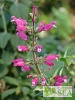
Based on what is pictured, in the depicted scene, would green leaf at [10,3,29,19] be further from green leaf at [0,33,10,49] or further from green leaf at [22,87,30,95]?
green leaf at [22,87,30,95]

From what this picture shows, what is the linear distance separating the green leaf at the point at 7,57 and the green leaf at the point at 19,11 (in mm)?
289

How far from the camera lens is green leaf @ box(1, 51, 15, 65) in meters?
2.16

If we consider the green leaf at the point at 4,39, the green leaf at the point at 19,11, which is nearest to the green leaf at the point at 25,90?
the green leaf at the point at 4,39

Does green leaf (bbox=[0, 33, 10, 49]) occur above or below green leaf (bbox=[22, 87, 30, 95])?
above

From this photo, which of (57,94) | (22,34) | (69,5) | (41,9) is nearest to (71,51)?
(57,94)

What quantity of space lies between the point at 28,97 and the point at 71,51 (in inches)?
18.2

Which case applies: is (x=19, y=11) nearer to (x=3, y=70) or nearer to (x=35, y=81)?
(x=3, y=70)

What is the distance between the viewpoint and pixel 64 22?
15.5ft

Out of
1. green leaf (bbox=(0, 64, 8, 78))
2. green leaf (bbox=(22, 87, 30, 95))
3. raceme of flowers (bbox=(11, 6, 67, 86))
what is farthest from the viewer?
green leaf (bbox=(0, 64, 8, 78))

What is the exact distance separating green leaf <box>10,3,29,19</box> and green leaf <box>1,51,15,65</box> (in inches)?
11.4

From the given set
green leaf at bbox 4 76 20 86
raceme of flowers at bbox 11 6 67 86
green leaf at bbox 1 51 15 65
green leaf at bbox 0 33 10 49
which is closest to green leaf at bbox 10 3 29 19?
green leaf at bbox 0 33 10 49

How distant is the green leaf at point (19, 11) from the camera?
2130 millimetres

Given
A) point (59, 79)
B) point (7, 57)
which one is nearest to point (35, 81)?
point (59, 79)

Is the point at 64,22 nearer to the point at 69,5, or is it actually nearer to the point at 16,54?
the point at 69,5
